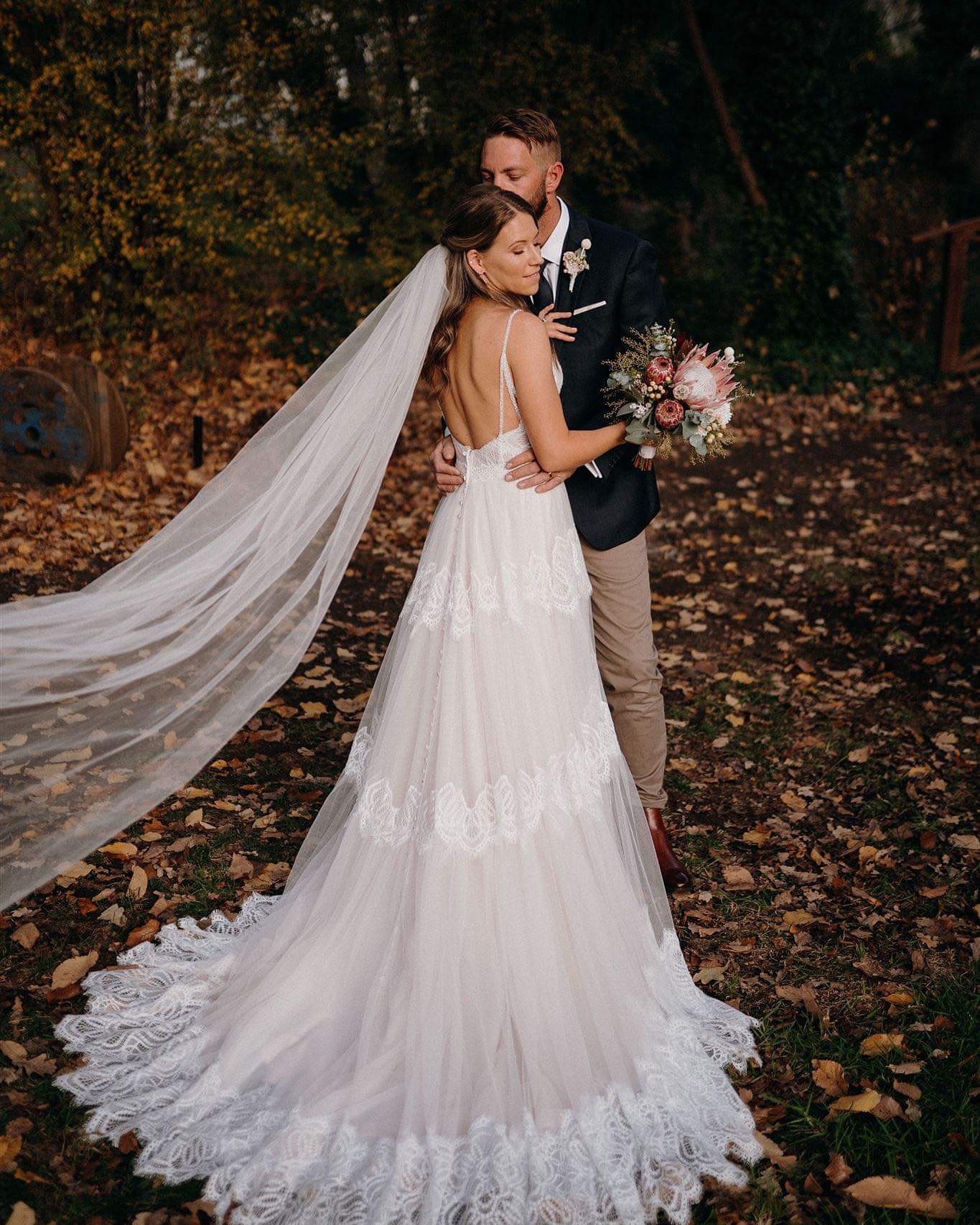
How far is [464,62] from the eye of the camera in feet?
41.8

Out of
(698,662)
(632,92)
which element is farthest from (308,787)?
(632,92)

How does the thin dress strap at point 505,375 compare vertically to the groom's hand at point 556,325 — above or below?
below

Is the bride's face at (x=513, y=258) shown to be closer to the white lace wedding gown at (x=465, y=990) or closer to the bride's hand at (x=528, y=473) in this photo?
the white lace wedding gown at (x=465, y=990)

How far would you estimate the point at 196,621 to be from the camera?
10.0 ft

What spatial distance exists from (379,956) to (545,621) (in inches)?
43.2

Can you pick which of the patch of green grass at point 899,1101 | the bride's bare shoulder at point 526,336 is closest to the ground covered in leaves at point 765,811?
the patch of green grass at point 899,1101

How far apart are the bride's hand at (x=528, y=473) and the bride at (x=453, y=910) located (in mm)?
27

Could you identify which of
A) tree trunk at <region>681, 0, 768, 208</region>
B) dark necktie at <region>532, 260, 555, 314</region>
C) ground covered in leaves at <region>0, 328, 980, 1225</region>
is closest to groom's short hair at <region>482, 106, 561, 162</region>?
dark necktie at <region>532, 260, 555, 314</region>

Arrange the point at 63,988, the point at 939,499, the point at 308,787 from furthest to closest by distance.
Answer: the point at 939,499
the point at 308,787
the point at 63,988

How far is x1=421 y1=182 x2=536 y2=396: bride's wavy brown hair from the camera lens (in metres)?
3.04

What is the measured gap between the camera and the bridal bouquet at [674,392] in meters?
3.30

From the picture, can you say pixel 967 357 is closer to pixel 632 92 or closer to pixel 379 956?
pixel 632 92

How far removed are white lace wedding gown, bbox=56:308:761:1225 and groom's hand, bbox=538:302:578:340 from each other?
43cm

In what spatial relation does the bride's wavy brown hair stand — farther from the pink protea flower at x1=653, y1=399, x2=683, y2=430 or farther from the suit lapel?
the suit lapel
